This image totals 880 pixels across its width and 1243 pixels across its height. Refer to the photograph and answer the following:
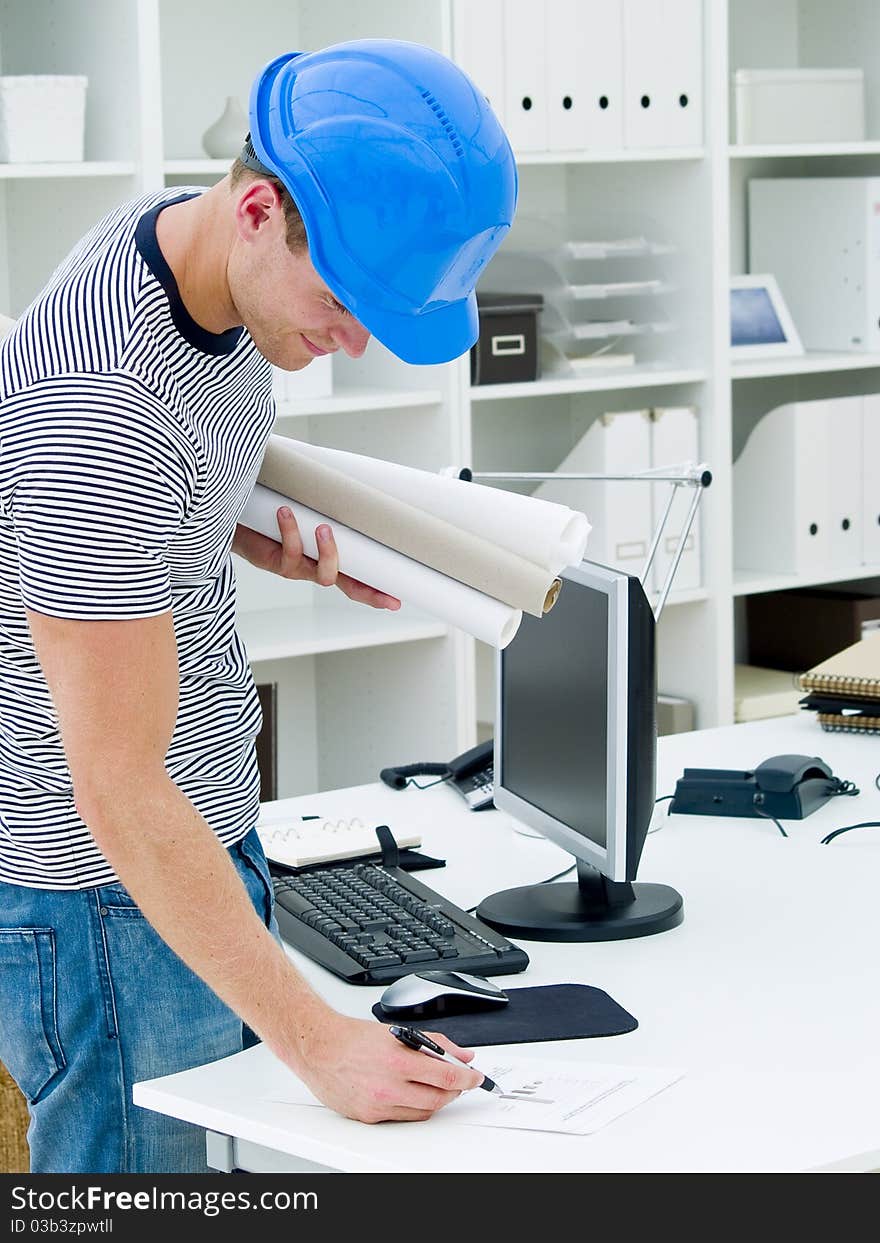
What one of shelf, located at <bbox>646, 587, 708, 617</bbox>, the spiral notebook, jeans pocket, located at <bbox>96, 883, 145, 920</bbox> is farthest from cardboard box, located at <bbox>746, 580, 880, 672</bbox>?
jeans pocket, located at <bbox>96, 883, 145, 920</bbox>

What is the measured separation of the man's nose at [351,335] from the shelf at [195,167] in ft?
5.76

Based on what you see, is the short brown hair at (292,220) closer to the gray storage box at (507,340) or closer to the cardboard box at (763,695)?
the gray storage box at (507,340)

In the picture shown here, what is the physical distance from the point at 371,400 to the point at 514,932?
170 cm

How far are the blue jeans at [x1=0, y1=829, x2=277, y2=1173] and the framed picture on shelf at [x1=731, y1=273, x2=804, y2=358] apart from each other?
8.89ft

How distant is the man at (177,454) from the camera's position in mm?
1260

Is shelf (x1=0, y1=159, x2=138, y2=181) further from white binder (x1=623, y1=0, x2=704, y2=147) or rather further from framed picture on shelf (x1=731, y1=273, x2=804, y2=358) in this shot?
framed picture on shelf (x1=731, y1=273, x2=804, y2=358)

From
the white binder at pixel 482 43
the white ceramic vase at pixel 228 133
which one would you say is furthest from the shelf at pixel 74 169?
the white binder at pixel 482 43

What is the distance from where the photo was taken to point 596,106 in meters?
3.52

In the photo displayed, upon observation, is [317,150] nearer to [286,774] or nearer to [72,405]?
[72,405]

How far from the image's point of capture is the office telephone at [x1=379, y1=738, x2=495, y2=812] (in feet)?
7.63

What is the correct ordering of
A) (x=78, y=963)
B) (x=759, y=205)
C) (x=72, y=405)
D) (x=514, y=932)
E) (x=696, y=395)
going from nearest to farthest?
(x=72, y=405), (x=78, y=963), (x=514, y=932), (x=696, y=395), (x=759, y=205)

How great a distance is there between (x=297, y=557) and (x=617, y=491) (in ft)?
6.58

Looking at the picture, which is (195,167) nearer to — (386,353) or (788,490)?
(386,353)
